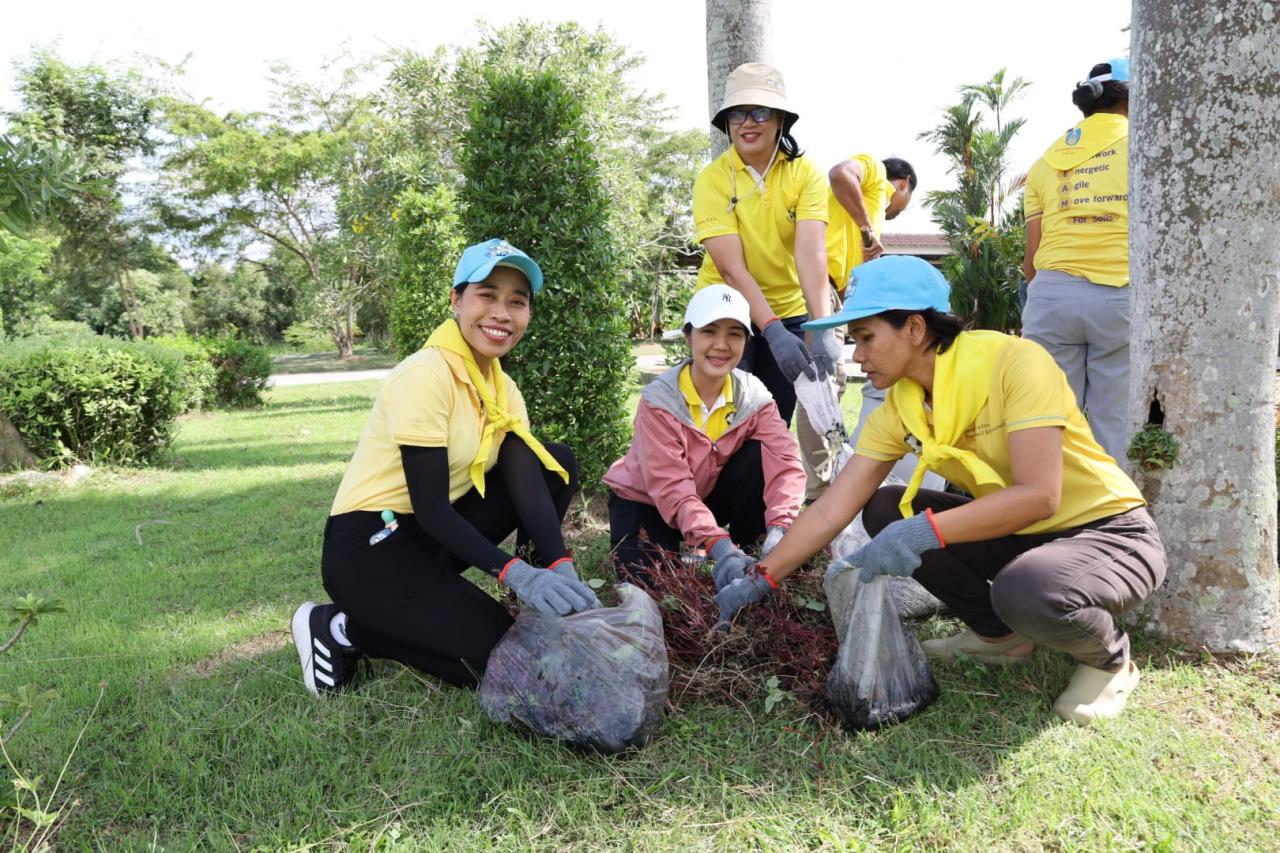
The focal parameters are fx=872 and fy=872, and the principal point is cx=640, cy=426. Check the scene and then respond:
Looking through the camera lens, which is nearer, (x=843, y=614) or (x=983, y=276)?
(x=843, y=614)

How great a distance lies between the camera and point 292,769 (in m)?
2.29

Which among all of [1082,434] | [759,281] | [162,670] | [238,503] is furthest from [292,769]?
[238,503]

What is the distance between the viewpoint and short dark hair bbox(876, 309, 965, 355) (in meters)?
2.32

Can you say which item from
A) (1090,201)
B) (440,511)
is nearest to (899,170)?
(1090,201)

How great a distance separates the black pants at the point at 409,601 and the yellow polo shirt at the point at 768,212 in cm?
182

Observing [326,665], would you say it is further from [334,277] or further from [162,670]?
[334,277]

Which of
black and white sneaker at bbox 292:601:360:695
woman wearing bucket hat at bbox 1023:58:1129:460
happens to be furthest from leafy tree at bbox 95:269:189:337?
woman wearing bucket hat at bbox 1023:58:1129:460

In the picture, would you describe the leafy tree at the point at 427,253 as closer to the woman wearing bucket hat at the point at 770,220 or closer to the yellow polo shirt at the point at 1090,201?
the woman wearing bucket hat at the point at 770,220

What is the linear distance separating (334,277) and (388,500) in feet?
76.5

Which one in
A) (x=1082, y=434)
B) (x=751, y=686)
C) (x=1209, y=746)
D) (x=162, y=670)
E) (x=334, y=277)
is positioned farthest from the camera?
(x=334, y=277)

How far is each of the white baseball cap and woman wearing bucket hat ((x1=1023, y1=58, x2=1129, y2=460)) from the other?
1.54 m

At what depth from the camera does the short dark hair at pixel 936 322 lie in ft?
7.61

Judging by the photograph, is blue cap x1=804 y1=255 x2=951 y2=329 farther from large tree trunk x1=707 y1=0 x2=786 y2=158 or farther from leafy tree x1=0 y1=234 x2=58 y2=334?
leafy tree x1=0 y1=234 x2=58 y2=334

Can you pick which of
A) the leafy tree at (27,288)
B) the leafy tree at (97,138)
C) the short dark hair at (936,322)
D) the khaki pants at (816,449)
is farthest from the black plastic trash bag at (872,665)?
the leafy tree at (27,288)
